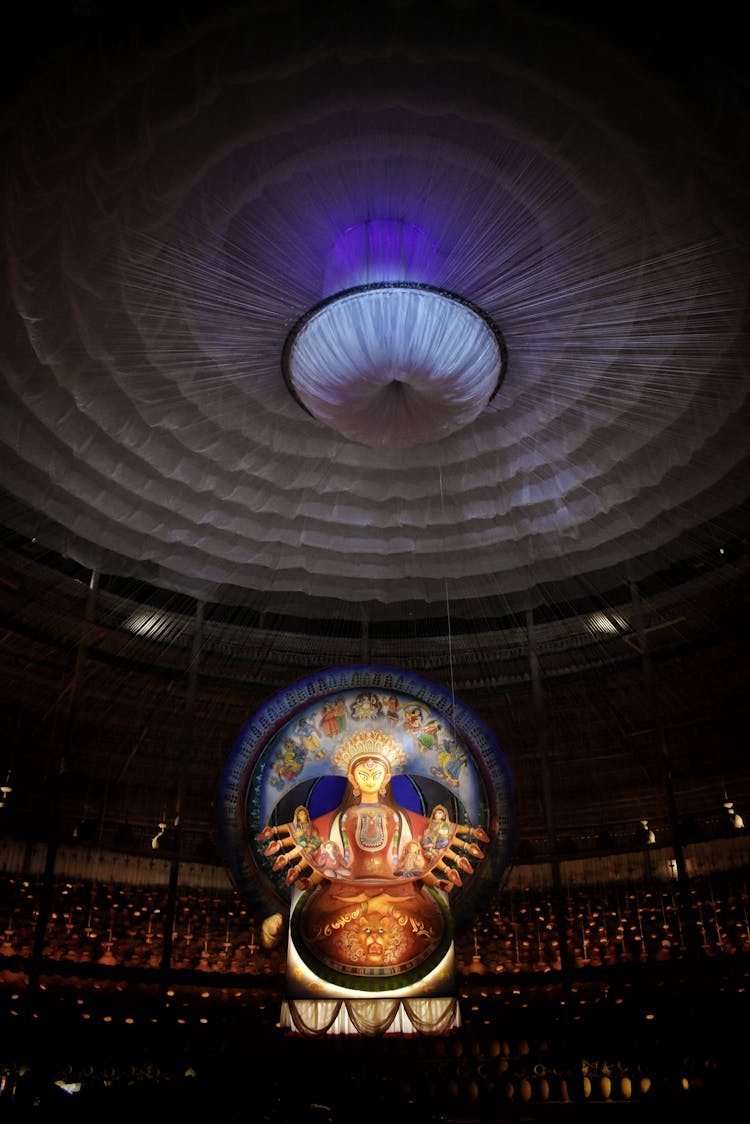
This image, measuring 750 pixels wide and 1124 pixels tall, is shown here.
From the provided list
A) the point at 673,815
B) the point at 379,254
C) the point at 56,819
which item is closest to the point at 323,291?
the point at 379,254

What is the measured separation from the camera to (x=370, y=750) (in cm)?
707

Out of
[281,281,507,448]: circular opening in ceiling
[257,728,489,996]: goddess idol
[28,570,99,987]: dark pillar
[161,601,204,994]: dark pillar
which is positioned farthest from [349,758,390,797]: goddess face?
[28,570,99,987]: dark pillar

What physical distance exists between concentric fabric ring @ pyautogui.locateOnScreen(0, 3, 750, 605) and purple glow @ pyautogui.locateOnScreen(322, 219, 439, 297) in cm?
8

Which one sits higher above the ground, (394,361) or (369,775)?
(394,361)

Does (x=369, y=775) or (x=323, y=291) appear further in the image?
(x=369, y=775)

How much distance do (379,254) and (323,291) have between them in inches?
18.4

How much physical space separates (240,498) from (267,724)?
79.1 inches

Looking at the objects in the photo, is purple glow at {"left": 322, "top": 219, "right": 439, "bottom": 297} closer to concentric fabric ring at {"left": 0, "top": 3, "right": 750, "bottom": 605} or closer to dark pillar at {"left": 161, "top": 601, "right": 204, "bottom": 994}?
concentric fabric ring at {"left": 0, "top": 3, "right": 750, "bottom": 605}

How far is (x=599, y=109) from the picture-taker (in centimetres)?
457

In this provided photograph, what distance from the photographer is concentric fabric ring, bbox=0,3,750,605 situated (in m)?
4.44

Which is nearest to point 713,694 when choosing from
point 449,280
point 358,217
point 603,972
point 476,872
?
point 603,972

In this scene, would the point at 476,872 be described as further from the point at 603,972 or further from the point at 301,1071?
the point at 603,972

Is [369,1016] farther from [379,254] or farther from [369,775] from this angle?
[379,254]

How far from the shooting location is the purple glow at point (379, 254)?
5.64m
